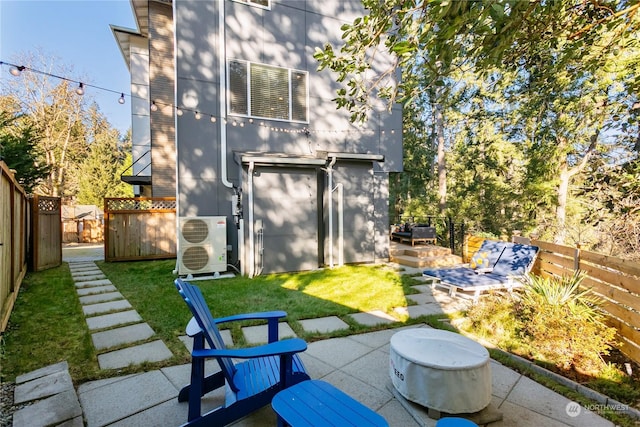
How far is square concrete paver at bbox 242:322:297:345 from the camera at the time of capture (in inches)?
138

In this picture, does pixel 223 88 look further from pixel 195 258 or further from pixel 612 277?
pixel 612 277

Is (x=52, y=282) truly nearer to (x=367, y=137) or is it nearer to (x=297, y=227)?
(x=297, y=227)

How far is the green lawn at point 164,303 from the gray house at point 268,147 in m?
0.91

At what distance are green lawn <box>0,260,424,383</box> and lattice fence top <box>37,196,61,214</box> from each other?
143 centimetres

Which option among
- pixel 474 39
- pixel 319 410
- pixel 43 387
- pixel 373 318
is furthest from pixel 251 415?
pixel 474 39

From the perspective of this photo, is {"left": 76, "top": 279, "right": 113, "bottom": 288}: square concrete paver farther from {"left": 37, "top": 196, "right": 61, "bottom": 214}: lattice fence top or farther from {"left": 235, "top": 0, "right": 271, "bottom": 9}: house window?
{"left": 235, "top": 0, "right": 271, "bottom": 9}: house window

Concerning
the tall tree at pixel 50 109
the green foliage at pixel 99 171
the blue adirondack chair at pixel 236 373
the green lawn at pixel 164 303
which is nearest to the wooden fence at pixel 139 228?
the green lawn at pixel 164 303

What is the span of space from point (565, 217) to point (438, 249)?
5.79 meters

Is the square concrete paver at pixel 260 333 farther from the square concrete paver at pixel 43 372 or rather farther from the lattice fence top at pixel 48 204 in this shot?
the lattice fence top at pixel 48 204

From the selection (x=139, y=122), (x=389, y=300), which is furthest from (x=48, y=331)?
(x=139, y=122)

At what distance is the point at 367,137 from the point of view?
8.98 metres

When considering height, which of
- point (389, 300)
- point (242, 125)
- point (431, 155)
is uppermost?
point (431, 155)

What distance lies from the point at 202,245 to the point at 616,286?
21.8 feet

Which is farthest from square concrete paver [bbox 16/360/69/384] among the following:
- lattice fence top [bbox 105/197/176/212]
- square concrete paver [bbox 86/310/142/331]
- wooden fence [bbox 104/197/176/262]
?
lattice fence top [bbox 105/197/176/212]
